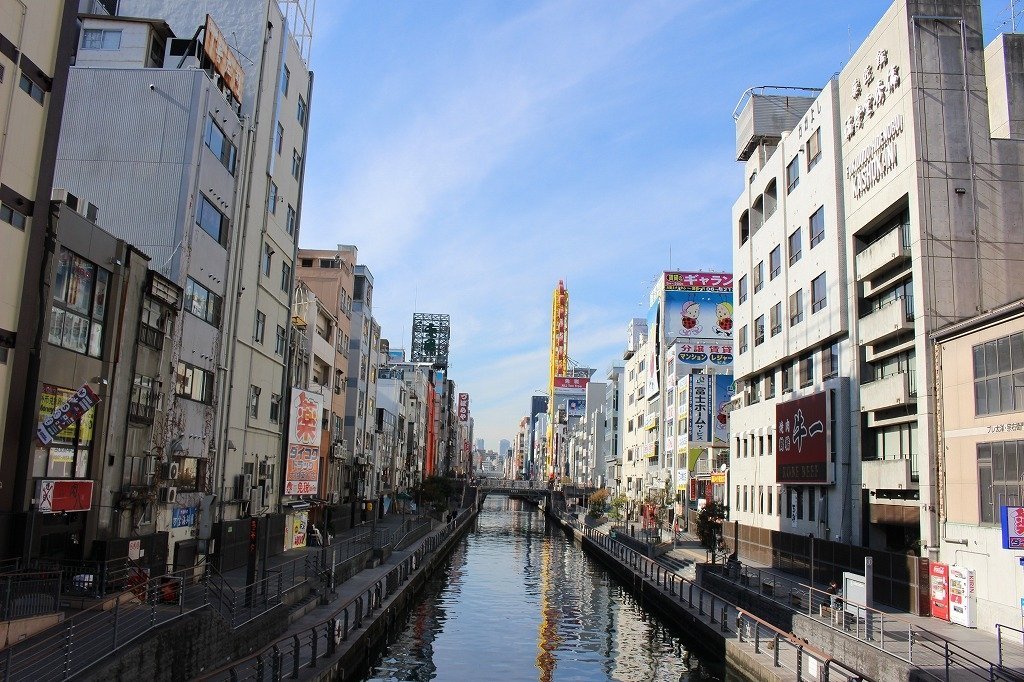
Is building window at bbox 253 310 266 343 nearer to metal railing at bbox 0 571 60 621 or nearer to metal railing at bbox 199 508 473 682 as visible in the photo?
metal railing at bbox 199 508 473 682

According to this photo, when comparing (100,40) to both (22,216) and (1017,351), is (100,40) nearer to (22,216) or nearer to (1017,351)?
(22,216)

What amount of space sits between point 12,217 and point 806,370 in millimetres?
37354

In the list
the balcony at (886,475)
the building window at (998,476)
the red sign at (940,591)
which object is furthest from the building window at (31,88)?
the balcony at (886,475)

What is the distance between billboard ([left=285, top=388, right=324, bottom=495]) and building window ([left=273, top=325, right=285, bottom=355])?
2531 millimetres

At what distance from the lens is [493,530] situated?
10056cm

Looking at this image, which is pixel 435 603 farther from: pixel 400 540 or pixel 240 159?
pixel 240 159

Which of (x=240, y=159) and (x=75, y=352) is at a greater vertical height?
(x=240, y=159)

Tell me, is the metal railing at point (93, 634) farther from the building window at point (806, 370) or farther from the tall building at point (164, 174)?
the building window at point (806, 370)

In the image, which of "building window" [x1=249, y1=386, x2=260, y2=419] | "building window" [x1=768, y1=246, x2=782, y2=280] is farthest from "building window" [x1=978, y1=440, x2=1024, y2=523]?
"building window" [x1=249, y1=386, x2=260, y2=419]

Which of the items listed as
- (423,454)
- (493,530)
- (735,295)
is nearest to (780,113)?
(735,295)

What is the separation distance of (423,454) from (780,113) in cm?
8832

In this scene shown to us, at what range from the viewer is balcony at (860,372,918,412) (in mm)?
31156

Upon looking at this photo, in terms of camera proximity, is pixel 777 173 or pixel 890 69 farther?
pixel 777 173

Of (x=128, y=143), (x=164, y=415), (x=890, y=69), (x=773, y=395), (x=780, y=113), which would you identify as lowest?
(x=164, y=415)
